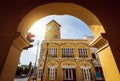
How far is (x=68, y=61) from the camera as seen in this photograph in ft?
50.1

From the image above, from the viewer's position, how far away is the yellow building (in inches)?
568

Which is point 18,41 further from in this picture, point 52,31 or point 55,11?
point 52,31

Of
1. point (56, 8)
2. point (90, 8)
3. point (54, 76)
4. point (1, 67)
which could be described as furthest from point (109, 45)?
point (54, 76)

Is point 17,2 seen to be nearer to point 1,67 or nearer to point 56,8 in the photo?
→ point 56,8

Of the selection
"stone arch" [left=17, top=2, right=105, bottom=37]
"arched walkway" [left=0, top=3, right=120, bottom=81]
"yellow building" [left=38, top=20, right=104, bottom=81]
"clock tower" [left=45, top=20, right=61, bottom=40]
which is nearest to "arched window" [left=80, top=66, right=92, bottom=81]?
"yellow building" [left=38, top=20, right=104, bottom=81]

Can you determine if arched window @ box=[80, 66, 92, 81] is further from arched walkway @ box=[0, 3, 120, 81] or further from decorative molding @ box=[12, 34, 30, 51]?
decorative molding @ box=[12, 34, 30, 51]

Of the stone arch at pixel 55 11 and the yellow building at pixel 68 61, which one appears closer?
the stone arch at pixel 55 11

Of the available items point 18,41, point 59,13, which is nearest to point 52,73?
point 59,13

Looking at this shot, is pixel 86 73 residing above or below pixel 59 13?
below

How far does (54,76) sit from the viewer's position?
561 inches

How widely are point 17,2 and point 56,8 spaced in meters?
0.76

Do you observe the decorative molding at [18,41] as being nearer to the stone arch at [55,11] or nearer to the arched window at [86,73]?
the stone arch at [55,11]

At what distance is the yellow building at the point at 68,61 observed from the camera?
14422 mm

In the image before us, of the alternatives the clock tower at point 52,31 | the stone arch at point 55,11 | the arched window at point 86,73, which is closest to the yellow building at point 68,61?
the arched window at point 86,73
